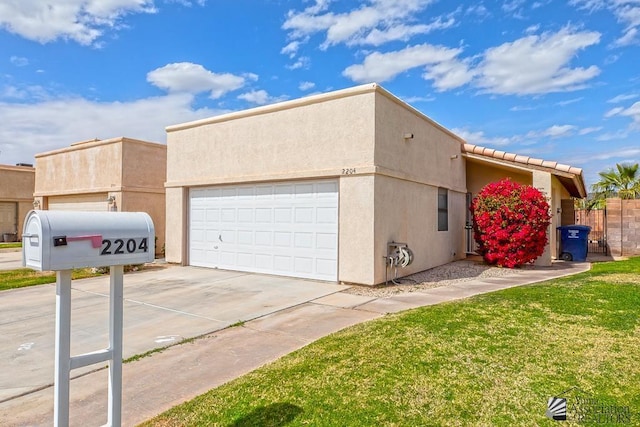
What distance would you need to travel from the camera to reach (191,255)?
41.0 ft

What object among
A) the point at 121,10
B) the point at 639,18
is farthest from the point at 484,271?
the point at 121,10

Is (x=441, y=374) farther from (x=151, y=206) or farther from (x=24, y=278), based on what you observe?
(x=151, y=206)

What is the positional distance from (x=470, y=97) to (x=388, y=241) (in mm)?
11623

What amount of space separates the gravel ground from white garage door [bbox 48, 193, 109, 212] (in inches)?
497

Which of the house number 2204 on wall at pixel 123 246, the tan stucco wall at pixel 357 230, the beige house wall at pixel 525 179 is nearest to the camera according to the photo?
the house number 2204 on wall at pixel 123 246

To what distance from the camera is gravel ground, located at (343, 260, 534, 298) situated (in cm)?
838

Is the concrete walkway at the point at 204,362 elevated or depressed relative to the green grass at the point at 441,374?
depressed

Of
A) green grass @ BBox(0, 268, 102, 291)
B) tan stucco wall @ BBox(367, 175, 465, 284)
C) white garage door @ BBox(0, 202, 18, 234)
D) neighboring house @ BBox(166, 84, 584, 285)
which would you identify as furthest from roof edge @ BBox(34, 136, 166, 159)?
tan stucco wall @ BBox(367, 175, 465, 284)

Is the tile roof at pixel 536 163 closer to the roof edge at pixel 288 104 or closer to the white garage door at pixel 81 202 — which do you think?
the roof edge at pixel 288 104

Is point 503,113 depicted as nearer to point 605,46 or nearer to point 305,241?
point 605,46

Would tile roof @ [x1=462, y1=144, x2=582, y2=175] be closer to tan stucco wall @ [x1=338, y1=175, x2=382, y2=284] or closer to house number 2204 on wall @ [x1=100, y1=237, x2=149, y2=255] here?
tan stucco wall @ [x1=338, y1=175, x2=382, y2=284]

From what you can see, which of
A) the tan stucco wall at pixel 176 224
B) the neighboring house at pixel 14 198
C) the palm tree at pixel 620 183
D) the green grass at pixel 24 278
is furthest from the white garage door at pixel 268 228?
the palm tree at pixel 620 183

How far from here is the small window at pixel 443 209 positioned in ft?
40.7

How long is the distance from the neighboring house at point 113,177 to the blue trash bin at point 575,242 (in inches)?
625
